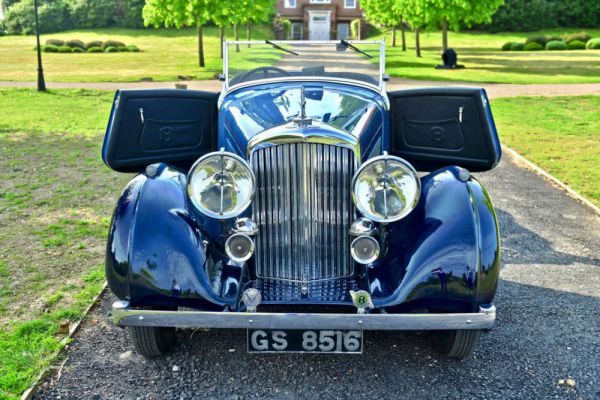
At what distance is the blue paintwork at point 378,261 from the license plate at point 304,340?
27cm

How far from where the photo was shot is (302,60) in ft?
16.4

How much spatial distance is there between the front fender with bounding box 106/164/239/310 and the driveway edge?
18.3 feet

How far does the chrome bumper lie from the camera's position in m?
3.29

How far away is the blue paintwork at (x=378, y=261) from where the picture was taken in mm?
3477

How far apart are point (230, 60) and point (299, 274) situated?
2.33 m

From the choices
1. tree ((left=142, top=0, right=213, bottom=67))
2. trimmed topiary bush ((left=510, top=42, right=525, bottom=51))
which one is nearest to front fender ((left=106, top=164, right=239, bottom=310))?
tree ((left=142, top=0, right=213, bottom=67))

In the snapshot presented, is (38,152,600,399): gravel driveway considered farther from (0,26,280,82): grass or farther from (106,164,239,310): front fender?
(0,26,280,82): grass

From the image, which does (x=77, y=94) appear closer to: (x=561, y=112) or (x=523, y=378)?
(x=561, y=112)

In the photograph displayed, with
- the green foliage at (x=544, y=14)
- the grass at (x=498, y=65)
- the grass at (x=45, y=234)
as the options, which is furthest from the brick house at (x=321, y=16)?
the grass at (x=45, y=234)

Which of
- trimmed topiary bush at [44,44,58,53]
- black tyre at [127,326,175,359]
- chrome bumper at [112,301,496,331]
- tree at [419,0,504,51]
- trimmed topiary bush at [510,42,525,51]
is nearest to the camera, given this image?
chrome bumper at [112,301,496,331]

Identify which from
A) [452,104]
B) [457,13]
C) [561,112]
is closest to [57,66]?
[457,13]

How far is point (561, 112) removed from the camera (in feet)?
49.7

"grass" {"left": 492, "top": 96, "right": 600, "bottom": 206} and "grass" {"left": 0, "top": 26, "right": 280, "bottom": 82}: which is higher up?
"grass" {"left": 0, "top": 26, "right": 280, "bottom": 82}

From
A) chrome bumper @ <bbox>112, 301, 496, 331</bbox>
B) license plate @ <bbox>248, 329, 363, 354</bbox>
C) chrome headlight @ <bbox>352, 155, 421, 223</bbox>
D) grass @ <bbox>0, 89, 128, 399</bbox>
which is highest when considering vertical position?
chrome headlight @ <bbox>352, 155, 421, 223</bbox>
